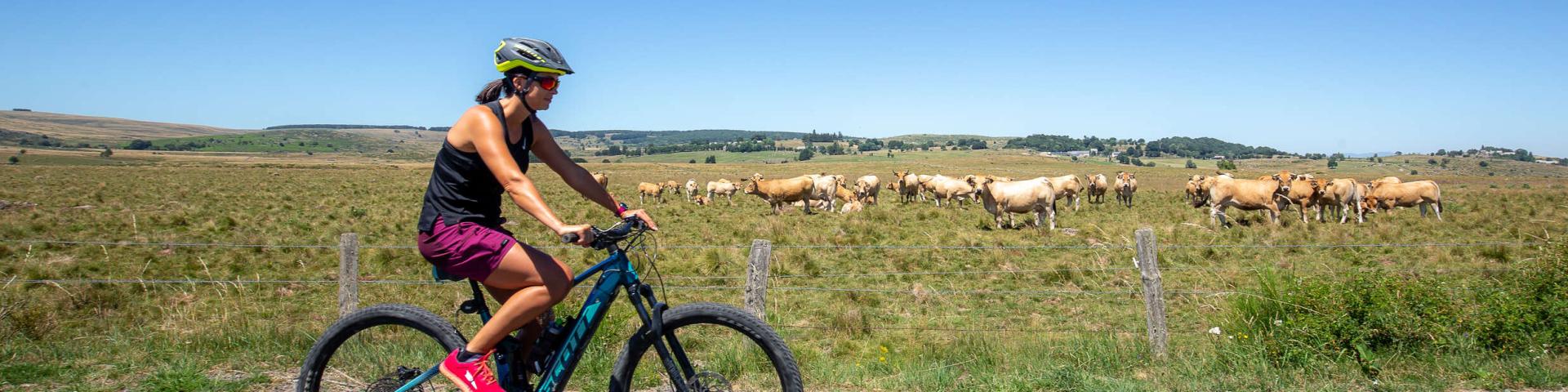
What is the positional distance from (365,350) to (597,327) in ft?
5.22

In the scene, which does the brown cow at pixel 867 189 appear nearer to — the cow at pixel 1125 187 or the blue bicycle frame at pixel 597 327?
the cow at pixel 1125 187

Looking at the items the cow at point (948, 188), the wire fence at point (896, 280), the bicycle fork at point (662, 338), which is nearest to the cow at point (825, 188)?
the cow at point (948, 188)

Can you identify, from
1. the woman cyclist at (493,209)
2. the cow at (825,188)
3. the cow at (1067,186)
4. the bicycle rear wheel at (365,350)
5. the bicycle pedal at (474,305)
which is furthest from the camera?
the cow at (825,188)

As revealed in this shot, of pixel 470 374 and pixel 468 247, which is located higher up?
pixel 468 247

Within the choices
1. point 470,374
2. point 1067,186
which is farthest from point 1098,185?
point 470,374

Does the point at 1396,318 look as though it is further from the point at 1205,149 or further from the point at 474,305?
the point at 1205,149

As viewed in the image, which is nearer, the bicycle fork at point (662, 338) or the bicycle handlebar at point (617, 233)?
the bicycle handlebar at point (617, 233)

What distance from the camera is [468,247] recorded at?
3115mm

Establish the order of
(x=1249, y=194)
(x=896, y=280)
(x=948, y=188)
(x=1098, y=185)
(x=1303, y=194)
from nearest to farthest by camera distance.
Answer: (x=896, y=280) → (x=1249, y=194) → (x=1303, y=194) → (x=948, y=188) → (x=1098, y=185)

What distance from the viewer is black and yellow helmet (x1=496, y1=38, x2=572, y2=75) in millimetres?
3141

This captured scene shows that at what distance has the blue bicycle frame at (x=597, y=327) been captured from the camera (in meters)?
3.30

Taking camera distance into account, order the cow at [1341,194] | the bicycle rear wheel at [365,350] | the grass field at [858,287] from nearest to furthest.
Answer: the bicycle rear wheel at [365,350] < the grass field at [858,287] < the cow at [1341,194]

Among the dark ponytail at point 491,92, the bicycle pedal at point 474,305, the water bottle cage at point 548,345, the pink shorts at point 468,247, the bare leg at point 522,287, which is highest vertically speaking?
the dark ponytail at point 491,92

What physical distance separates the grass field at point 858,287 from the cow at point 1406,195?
842 millimetres
